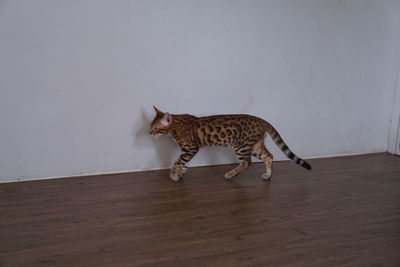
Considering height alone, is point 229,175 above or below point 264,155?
below

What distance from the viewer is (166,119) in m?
3.76

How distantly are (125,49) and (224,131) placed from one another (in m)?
1.01

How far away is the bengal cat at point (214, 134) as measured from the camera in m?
3.81

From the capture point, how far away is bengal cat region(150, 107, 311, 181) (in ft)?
12.5

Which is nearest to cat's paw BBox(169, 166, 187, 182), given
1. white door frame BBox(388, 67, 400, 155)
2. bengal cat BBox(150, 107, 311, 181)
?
bengal cat BBox(150, 107, 311, 181)

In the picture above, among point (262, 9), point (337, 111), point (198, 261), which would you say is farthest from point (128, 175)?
point (337, 111)

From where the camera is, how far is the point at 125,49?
377 centimetres

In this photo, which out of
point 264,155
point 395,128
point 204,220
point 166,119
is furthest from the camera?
point 395,128

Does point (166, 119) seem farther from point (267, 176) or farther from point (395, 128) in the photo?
point (395, 128)

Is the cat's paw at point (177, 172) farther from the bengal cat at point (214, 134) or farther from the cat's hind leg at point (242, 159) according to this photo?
the cat's hind leg at point (242, 159)

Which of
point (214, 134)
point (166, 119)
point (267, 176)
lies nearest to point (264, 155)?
point (267, 176)

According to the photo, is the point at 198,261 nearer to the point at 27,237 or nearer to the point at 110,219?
the point at 110,219

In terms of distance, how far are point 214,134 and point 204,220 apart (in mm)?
973

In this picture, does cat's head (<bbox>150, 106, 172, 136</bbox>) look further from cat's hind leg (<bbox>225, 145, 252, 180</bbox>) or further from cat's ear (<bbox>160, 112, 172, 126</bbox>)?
cat's hind leg (<bbox>225, 145, 252, 180</bbox>)
